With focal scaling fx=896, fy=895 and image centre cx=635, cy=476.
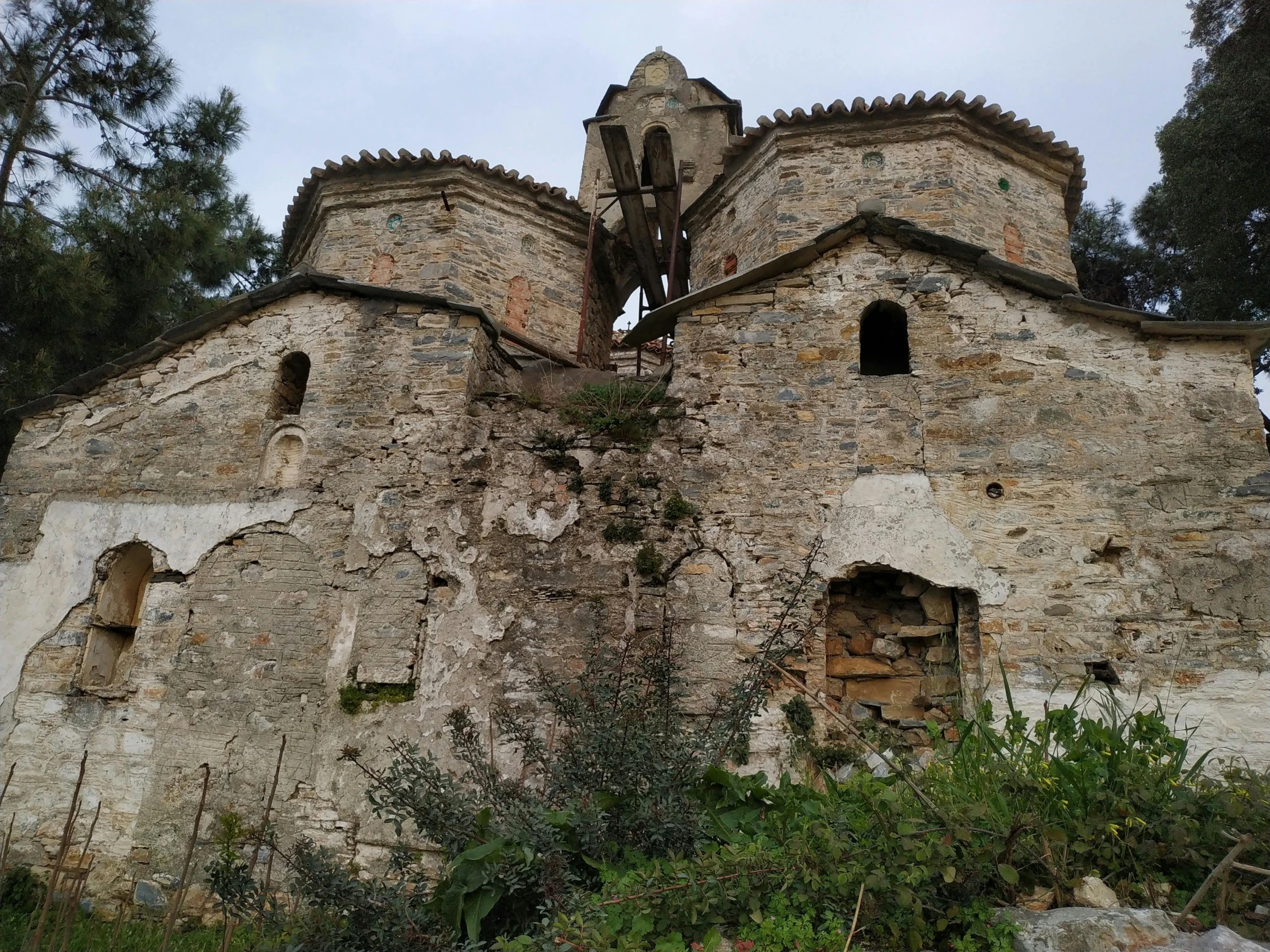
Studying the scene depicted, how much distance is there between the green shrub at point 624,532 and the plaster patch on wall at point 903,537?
131cm

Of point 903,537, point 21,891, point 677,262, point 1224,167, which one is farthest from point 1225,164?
point 21,891

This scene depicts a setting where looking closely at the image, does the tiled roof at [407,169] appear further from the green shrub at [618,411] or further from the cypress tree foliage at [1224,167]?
the cypress tree foliage at [1224,167]

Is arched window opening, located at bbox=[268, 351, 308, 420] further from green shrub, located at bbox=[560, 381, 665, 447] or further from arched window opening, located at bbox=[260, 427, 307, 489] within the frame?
green shrub, located at bbox=[560, 381, 665, 447]

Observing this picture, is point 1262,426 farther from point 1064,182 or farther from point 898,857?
point 1064,182

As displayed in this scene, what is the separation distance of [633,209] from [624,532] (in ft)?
19.5

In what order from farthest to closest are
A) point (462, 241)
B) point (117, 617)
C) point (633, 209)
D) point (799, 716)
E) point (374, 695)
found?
point (633, 209) → point (462, 241) → point (117, 617) → point (374, 695) → point (799, 716)

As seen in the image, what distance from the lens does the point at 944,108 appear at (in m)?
9.97

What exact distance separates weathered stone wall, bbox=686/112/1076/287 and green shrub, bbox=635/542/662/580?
15.4 ft

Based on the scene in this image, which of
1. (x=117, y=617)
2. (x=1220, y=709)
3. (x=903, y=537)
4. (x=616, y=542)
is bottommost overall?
(x=1220, y=709)

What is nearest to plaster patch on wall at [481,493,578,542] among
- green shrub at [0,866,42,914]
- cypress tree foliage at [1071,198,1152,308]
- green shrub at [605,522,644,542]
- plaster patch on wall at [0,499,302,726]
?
green shrub at [605,522,644,542]

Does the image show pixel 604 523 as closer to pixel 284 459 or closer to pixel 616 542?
pixel 616 542

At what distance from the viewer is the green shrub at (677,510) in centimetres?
646

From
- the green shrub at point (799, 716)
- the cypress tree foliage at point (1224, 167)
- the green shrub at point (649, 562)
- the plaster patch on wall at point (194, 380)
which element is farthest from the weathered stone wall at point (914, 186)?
the green shrub at point (799, 716)

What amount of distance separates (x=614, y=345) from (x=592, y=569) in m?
7.76
